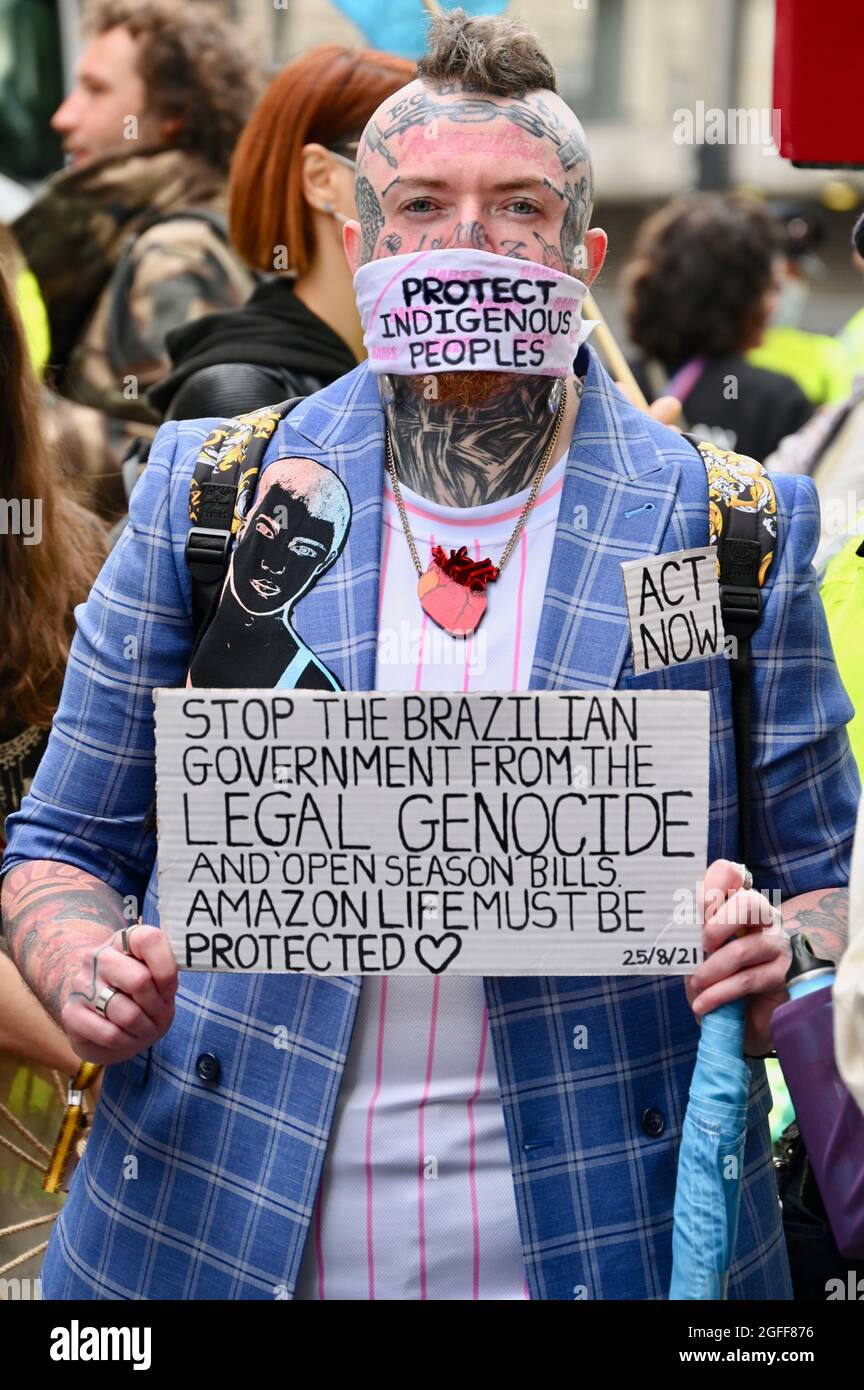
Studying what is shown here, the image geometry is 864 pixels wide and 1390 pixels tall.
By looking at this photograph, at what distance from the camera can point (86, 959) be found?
2129 mm

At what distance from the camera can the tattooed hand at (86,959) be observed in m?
2.08

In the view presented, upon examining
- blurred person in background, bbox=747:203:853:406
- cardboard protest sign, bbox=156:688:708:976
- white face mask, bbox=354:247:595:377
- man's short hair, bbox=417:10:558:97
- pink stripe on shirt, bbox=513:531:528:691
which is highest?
blurred person in background, bbox=747:203:853:406

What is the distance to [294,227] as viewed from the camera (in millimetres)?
3867

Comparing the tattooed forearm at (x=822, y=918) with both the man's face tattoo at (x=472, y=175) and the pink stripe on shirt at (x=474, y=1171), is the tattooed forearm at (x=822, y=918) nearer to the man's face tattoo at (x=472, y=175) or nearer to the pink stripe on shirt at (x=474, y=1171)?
the pink stripe on shirt at (x=474, y=1171)

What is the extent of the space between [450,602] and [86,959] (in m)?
0.61

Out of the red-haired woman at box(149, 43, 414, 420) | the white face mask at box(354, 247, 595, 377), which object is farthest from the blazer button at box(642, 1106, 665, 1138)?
the red-haired woman at box(149, 43, 414, 420)

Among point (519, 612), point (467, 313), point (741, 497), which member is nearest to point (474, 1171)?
point (519, 612)

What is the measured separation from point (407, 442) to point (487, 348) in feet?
0.61

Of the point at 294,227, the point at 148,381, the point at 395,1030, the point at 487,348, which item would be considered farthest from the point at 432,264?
the point at 148,381

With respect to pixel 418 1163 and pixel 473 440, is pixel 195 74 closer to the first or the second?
pixel 473 440

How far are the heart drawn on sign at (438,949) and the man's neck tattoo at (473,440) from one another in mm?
576

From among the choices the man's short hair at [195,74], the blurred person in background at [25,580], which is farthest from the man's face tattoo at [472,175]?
the man's short hair at [195,74]

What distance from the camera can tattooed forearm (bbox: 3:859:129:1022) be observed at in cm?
221

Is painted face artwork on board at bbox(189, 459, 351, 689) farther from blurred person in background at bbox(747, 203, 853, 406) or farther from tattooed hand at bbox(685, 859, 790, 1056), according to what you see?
blurred person in background at bbox(747, 203, 853, 406)
